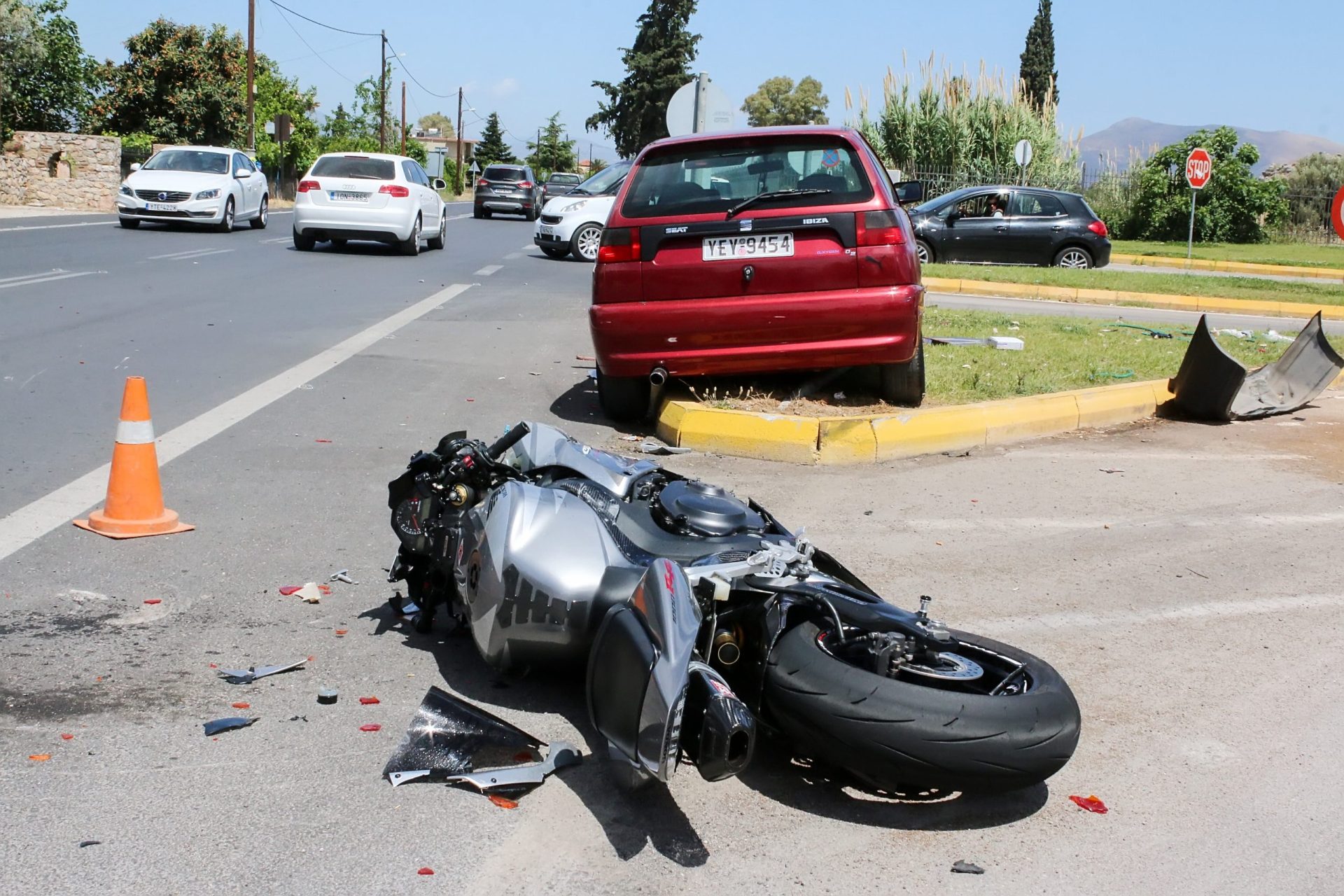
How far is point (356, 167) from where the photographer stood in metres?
21.6

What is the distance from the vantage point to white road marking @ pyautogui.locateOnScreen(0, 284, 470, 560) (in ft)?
17.5

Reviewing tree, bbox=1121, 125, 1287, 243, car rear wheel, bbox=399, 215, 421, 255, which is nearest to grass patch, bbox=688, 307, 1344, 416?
car rear wheel, bbox=399, 215, 421, 255

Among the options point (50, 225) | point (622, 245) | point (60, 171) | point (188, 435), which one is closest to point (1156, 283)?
point (622, 245)

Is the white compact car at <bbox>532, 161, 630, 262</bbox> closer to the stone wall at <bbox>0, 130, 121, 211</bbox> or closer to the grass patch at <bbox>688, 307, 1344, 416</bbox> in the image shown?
the grass patch at <bbox>688, 307, 1344, 416</bbox>

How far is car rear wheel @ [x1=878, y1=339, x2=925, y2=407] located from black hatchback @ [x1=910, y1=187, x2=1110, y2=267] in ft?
49.7

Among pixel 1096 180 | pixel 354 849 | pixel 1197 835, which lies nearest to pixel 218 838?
pixel 354 849

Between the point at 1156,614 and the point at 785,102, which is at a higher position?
the point at 785,102

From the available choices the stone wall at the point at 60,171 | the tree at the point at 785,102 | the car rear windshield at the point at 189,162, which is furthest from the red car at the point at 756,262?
the tree at the point at 785,102

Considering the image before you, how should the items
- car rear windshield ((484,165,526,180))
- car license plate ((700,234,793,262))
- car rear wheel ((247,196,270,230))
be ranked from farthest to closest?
car rear windshield ((484,165,526,180)), car rear wheel ((247,196,270,230)), car license plate ((700,234,793,262))

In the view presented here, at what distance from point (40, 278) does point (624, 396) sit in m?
9.36

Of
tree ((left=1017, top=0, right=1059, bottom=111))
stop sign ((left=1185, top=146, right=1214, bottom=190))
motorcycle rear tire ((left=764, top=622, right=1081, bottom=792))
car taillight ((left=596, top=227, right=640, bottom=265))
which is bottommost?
motorcycle rear tire ((left=764, top=622, right=1081, bottom=792))

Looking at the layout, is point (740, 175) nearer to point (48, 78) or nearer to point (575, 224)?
point (575, 224)

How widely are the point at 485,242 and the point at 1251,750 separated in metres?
24.4

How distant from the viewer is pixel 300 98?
5803cm
